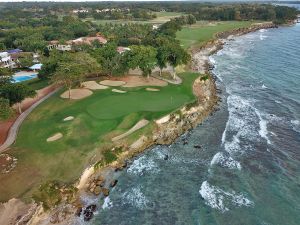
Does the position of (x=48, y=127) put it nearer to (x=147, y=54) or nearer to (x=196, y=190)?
(x=196, y=190)

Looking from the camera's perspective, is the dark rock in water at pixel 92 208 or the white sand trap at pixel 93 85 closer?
the dark rock in water at pixel 92 208

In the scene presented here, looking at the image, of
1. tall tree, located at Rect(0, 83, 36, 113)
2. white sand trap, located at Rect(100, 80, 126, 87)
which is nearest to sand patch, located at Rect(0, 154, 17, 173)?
tall tree, located at Rect(0, 83, 36, 113)

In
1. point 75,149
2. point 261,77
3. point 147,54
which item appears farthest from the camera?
point 261,77

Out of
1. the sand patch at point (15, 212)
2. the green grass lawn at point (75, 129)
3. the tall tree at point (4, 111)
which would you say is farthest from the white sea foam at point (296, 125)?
the tall tree at point (4, 111)

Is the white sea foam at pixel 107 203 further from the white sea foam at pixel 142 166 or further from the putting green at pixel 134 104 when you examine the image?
the putting green at pixel 134 104

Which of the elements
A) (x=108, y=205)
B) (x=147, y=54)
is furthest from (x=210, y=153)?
(x=147, y=54)

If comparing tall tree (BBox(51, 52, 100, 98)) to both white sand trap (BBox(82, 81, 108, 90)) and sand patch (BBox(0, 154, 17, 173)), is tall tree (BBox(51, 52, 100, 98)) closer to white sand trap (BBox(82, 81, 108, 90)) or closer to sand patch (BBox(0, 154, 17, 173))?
white sand trap (BBox(82, 81, 108, 90))

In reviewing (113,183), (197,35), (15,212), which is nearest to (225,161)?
(113,183)

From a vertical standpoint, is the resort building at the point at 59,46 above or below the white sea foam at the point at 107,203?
above
